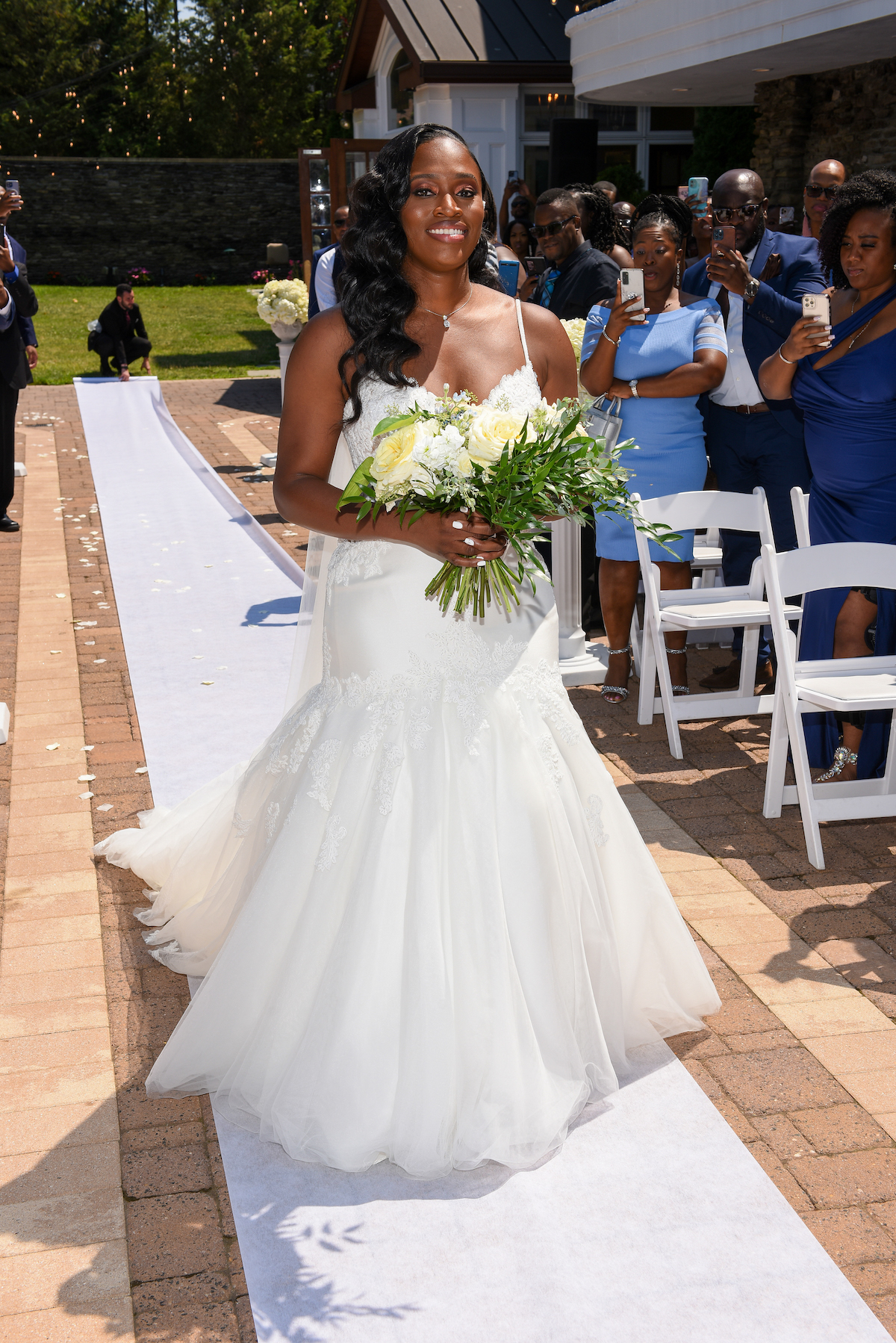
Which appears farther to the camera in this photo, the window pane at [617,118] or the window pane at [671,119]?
the window pane at [671,119]

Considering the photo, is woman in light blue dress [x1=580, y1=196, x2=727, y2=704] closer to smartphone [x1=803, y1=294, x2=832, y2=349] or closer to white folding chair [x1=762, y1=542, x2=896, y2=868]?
smartphone [x1=803, y1=294, x2=832, y2=349]

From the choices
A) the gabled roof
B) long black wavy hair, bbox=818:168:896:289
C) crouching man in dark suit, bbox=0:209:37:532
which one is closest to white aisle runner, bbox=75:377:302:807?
crouching man in dark suit, bbox=0:209:37:532

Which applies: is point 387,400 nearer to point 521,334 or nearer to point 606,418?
point 521,334

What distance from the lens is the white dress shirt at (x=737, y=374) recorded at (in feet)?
19.4

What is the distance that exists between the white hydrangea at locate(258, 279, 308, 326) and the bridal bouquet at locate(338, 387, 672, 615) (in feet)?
28.3

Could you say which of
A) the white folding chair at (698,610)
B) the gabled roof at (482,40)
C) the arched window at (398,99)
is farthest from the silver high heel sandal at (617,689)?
the arched window at (398,99)

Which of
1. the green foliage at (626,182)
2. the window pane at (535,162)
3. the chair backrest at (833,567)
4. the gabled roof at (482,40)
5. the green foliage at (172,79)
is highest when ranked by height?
the green foliage at (172,79)

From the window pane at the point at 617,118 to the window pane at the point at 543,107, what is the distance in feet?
4.07

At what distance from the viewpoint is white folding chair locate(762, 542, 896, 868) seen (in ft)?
14.4

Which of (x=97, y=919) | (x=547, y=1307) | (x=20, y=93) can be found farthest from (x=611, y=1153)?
(x=20, y=93)

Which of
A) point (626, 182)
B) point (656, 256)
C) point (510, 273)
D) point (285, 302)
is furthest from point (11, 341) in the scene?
point (626, 182)

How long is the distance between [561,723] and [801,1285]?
53.1 inches

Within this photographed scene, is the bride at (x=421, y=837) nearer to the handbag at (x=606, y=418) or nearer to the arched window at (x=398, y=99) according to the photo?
the handbag at (x=606, y=418)

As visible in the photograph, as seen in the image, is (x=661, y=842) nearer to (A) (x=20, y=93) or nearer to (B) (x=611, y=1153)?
(B) (x=611, y=1153)
